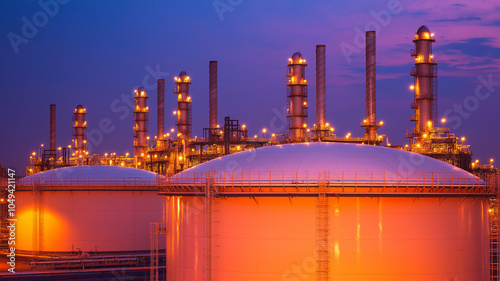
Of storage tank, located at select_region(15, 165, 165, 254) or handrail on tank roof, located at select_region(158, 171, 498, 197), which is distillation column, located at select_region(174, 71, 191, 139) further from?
handrail on tank roof, located at select_region(158, 171, 498, 197)

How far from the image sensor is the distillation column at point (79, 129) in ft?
307

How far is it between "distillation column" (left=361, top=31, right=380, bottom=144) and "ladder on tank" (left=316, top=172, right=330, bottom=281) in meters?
43.6

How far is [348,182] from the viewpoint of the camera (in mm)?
25312

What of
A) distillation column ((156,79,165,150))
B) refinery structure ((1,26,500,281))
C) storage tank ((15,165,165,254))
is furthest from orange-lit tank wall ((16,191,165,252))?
distillation column ((156,79,165,150))

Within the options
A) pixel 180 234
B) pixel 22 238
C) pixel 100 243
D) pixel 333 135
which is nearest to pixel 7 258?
pixel 22 238

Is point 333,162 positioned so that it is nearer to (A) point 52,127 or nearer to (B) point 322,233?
(B) point 322,233

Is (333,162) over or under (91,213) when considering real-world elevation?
over

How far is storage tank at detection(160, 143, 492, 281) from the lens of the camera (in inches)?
995

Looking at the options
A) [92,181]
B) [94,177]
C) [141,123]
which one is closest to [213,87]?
[141,123]

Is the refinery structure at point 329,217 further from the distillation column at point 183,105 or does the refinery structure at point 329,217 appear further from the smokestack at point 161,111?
the smokestack at point 161,111

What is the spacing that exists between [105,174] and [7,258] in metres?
→ 9.25

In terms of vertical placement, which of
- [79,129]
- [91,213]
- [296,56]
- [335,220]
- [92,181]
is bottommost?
[91,213]

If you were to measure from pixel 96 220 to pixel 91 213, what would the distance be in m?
0.58

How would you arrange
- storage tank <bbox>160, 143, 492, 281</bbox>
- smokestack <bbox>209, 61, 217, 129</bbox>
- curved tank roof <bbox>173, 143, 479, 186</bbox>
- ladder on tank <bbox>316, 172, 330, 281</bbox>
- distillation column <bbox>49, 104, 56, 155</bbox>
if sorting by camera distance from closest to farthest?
ladder on tank <bbox>316, 172, 330, 281</bbox> < storage tank <bbox>160, 143, 492, 281</bbox> < curved tank roof <bbox>173, 143, 479, 186</bbox> < smokestack <bbox>209, 61, 217, 129</bbox> < distillation column <bbox>49, 104, 56, 155</bbox>
